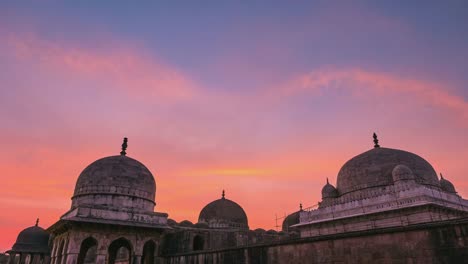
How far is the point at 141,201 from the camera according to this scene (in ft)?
81.5

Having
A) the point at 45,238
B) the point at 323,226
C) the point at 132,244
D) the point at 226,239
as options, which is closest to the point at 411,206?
the point at 323,226

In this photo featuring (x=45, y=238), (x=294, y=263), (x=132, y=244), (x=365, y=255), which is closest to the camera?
(x=365, y=255)

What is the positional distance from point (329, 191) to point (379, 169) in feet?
16.3

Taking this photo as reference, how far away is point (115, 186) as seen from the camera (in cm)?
2423

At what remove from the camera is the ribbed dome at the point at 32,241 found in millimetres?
31125

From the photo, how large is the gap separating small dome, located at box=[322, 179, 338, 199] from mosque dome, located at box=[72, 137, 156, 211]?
49.8 ft

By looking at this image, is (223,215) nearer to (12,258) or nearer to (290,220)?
(290,220)

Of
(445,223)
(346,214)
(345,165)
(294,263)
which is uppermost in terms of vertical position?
(345,165)

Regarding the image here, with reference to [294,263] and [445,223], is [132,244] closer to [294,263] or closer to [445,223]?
[294,263]

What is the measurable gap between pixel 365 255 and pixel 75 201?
73.2 ft

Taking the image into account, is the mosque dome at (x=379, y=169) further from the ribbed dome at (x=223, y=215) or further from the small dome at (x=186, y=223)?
the small dome at (x=186, y=223)

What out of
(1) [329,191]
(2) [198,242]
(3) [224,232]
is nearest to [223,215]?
(3) [224,232]

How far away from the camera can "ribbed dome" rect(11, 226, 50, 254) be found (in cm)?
3112

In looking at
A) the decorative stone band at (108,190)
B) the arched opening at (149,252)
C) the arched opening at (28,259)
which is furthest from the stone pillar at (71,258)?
the arched opening at (28,259)
